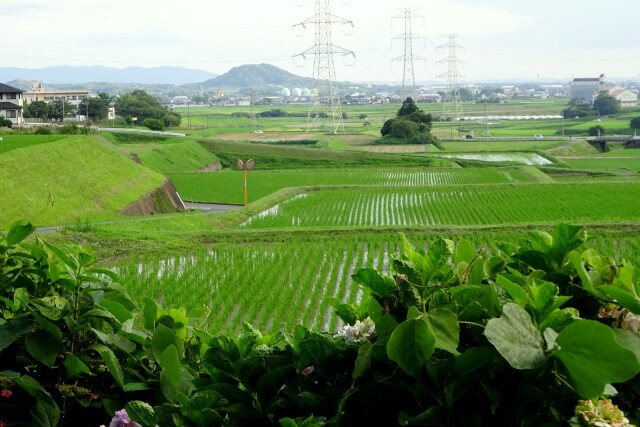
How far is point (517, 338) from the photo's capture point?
149cm

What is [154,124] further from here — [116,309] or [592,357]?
[592,357]

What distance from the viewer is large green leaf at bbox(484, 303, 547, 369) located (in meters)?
1.47

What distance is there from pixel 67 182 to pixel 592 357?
22834 millimetres

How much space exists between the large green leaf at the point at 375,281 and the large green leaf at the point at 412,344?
0.21m

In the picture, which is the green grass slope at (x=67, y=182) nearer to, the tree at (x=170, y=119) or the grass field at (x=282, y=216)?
the grass field at (x=282, y=216)

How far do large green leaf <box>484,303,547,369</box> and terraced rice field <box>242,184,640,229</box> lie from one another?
16.8 metres

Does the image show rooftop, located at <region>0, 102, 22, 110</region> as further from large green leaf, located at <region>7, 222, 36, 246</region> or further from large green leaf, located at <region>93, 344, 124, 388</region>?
large green leaf, located at <region>93, 344, 124, 388</region>

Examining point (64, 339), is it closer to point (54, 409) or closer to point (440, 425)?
point (54, 409)

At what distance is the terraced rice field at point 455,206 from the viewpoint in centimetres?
2047

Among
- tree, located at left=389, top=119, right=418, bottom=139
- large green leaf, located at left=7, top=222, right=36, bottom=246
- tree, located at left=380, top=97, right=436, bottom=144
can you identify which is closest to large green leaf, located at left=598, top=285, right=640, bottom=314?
large green leaf, located at left=7, top=222, right=36, bottom=246

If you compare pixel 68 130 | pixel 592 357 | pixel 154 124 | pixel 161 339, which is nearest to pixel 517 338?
pixel 592 357

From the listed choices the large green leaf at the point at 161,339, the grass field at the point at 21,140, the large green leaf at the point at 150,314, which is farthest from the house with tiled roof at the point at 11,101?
the large green leaf at the point at 161,339

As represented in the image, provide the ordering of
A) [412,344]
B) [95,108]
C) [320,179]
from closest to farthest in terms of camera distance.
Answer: [412,344]
[320,179]
[95,108]

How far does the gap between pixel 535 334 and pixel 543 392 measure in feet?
0.39
